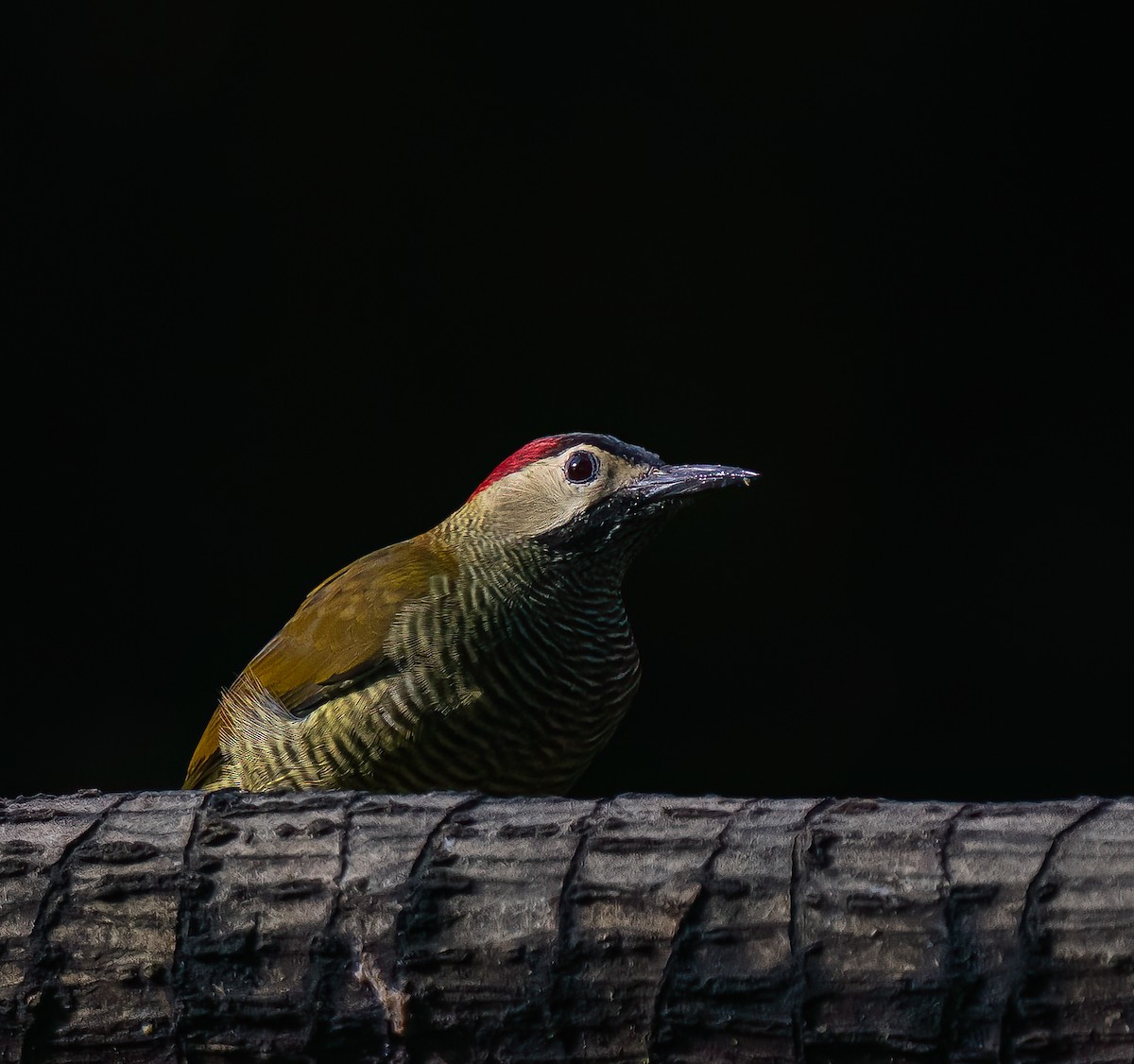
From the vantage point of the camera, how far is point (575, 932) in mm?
1636

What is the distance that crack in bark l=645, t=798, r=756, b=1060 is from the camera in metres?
1.58

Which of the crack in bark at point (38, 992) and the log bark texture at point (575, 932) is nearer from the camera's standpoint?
the log bark texture at point (575, 932)

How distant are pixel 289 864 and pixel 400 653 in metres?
1.19

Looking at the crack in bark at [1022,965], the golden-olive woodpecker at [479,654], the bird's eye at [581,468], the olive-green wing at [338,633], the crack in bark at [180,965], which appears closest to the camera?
the crack in bark at [1022,965]

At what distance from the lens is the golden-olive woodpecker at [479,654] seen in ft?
9.44

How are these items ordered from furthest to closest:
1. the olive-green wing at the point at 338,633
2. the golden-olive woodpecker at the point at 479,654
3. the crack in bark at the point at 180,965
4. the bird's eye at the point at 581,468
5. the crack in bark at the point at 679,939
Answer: the bird's eye at the point at 581,468, the olive-green wing at the point at 338,633, the golden-olive woodpecker at the point at 479,654, the crack in bark at the point at 180,965, the crack in bark at the point at 679,939

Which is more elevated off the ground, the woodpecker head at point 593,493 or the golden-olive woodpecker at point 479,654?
the woodpecker head at point 593,493

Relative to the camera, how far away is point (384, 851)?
1768 mm

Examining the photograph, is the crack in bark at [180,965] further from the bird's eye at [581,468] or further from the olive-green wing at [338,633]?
the bird's eye at [581,468]

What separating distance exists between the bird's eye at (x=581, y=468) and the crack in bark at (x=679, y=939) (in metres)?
1.62

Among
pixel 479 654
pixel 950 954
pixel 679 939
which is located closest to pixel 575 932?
pixel 679 939

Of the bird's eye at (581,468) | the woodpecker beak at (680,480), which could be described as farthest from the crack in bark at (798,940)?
the bird's eye at (581,468)

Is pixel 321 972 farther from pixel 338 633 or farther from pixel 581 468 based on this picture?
pixel 581 468

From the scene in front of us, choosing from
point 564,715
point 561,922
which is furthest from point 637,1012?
point 564,715
